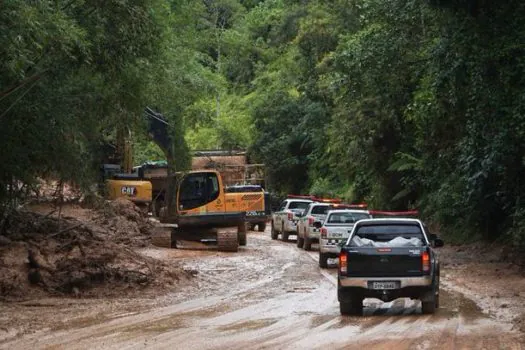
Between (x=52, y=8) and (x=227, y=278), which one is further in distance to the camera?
(x=227, y=278)

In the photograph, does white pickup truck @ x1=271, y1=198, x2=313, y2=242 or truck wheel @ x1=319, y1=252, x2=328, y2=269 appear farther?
white pickup truck @ x1=271, y1=198, x2=313, y2=242

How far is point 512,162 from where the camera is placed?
24375 mm

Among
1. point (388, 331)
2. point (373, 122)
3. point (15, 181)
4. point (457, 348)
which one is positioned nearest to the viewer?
point (457, 348)

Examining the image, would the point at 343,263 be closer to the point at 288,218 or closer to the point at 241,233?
the point at 241,233

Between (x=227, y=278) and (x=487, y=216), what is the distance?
10286 mm

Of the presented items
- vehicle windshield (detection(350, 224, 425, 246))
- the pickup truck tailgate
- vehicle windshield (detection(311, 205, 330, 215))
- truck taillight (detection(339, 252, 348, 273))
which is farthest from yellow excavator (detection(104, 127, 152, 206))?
the pickup truck tailgate

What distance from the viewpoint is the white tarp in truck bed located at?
1709cm

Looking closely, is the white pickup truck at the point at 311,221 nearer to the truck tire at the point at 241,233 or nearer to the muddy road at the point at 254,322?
the truck tire at the point at 241,233

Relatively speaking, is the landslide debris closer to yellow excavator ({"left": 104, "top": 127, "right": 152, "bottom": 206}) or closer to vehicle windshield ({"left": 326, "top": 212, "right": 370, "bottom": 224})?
vehicle windshield ({"left": 326, "top": 212, "right": 370, "bottom": 224})

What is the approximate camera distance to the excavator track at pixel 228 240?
108 ft

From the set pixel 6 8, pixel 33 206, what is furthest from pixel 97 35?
pixel 33 206

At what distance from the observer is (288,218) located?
41.5 m

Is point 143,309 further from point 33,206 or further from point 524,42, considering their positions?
point 33,206

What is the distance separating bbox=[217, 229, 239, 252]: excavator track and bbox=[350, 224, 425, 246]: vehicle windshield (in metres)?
14.8
